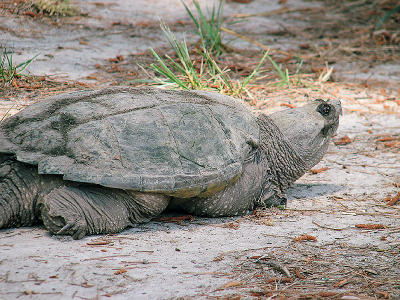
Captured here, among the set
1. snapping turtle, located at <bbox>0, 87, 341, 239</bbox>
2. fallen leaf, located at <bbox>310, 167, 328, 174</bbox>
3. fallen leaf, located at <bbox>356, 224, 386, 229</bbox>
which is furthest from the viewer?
fallen leaf, located at <bbox>310, 167, 328, 174</bbox>

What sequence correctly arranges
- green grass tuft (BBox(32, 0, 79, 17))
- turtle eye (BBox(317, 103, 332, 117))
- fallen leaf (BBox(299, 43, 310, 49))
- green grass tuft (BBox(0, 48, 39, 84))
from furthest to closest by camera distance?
fallen leaf (BBox(299, 43, 310, 49)) → green grass tuft (BBox(32, 0, 79, 17)) → green grass tuft (BBox(0, 48, 39, 84)) → turtle eye (BBox(317, 103, 332, 117))

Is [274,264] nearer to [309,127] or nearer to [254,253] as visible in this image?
[254,253]

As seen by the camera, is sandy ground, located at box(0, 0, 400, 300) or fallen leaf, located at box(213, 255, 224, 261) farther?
fallen leaf, located at box(213, 255, 224, 261)

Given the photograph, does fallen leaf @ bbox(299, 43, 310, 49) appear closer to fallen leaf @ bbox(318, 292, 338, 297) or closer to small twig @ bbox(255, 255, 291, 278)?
small twig @ bbox(255, 255, 291, 278)

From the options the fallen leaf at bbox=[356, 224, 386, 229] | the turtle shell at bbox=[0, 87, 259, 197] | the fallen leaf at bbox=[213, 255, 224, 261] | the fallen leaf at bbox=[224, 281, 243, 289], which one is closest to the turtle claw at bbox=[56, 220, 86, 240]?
the turtle shell at bbox=[0, 87, 259, 197]

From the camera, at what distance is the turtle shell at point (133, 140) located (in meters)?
2.79

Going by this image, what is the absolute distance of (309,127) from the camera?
3857 mm

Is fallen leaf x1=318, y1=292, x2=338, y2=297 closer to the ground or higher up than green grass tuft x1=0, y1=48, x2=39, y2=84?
closer to the ground

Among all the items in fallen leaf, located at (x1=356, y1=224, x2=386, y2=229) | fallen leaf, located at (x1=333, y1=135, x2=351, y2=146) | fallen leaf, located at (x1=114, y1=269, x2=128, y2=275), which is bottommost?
fallen leaf, located at (x1=356, y1=224, x2=386, y2=229)

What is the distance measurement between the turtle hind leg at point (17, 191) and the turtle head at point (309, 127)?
191 centimetres

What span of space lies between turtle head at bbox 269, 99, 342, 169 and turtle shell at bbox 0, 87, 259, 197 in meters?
0.57

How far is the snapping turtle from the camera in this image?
9.11 ft

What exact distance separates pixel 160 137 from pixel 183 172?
0.26 meters

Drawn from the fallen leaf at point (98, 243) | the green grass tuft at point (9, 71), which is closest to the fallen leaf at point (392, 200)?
the fallen leaf at point (98, 243)
